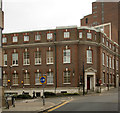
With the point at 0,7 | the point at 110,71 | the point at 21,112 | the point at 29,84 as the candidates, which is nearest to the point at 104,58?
the point at 110,71

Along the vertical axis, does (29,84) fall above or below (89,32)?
below

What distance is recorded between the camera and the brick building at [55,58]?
50.1 meters

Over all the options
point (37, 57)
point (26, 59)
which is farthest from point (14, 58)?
point (37, 57)

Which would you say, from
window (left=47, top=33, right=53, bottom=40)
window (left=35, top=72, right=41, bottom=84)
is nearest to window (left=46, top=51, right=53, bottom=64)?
window (left=47, top=33, right=53, bottom=40)

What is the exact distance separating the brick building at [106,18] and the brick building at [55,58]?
24294 millimetres

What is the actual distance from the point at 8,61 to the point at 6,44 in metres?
3.66

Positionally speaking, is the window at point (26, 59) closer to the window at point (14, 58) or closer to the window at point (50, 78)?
the window at point (14, 58)

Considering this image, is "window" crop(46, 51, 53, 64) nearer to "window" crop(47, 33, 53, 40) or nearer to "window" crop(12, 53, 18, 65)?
"window" crop(47, 33, 53, 40)

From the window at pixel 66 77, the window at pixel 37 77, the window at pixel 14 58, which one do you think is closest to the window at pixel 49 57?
the window at pixel 37 77

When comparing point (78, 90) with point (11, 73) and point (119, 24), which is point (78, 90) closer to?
point (11, 73)

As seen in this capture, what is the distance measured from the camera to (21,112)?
685 inches

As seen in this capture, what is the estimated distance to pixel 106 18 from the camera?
95.1m

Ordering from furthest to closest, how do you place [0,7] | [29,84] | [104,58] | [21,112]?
[104,58], [29,84], [0,7], [21,112]

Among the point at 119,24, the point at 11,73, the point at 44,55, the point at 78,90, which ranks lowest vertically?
the point at 78,90
